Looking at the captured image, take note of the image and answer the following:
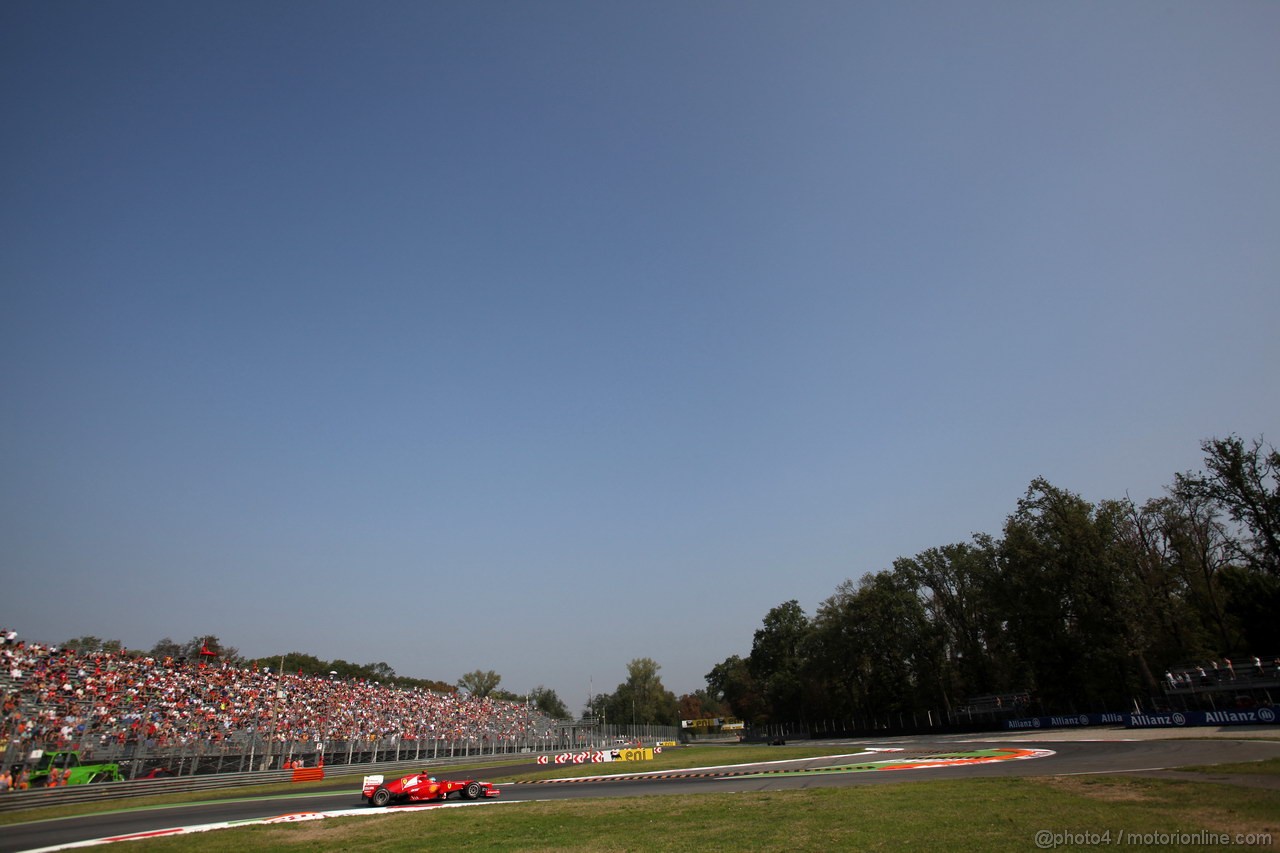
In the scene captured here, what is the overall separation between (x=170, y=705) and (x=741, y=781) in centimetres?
3714

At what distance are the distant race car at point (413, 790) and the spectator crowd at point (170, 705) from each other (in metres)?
17.5

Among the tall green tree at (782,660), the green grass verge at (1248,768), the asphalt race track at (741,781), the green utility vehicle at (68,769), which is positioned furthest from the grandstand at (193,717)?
the tall green tree at (782,660)

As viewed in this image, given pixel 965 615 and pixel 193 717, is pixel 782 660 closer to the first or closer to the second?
pixel 965 615

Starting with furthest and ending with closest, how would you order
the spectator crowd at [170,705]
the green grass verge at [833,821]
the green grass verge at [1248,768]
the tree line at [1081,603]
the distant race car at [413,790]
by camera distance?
the tree line at [1081,603]
the spectator crowd at [170,705]
the distant race car at [413,790]
the green grass verge at [1248,768]
the green grass verge at [833,821]

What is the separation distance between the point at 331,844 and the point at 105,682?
35.9m

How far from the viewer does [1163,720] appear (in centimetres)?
4131

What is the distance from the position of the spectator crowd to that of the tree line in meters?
55.5

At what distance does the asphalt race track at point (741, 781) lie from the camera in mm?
21844

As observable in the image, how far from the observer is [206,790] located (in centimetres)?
3688

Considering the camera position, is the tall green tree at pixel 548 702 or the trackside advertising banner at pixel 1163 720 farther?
the tall green tree at pixel 548 702

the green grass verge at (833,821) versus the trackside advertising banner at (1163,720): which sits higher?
the green grass verge at (833,821)

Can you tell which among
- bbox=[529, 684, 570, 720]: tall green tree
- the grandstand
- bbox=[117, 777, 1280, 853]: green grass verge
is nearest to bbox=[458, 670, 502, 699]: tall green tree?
A: bbox=[529, 684, 570, 720]: tall green tree

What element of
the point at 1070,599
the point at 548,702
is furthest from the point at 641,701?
the point at 1070,599

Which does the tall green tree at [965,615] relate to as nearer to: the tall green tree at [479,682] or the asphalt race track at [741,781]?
the asphalt race track at [741,781]
